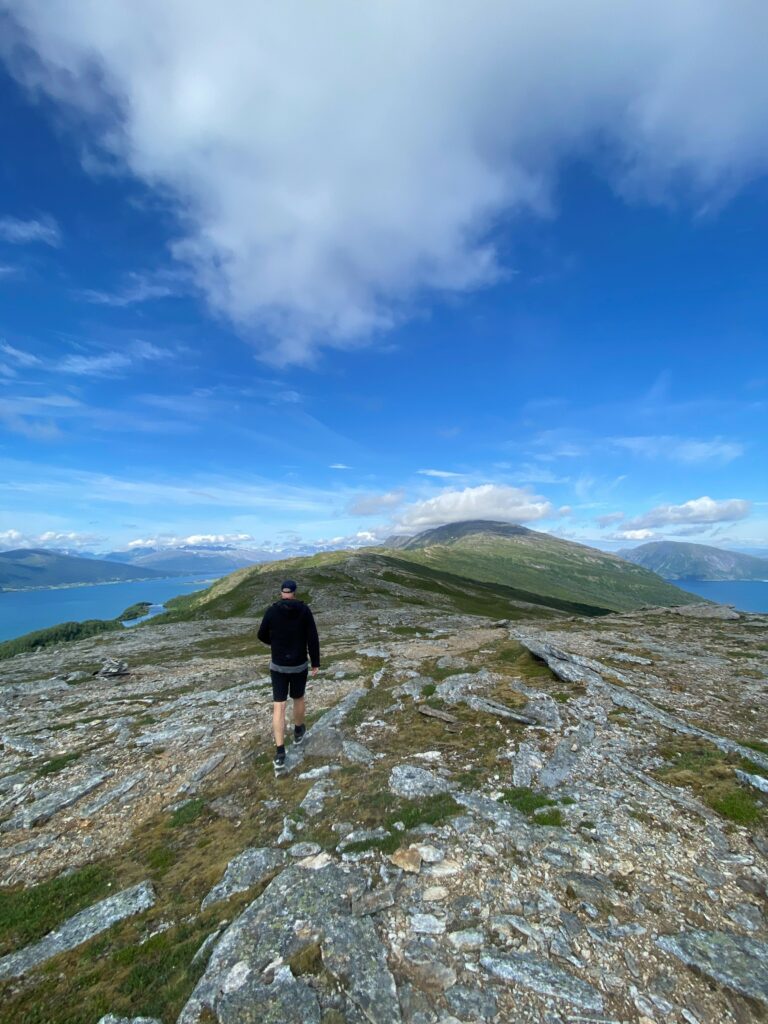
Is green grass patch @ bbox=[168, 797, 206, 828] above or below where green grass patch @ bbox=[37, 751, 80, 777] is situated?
above

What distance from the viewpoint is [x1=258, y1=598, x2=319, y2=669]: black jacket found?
14.7 m

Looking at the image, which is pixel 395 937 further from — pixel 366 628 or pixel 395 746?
pixel 366 628

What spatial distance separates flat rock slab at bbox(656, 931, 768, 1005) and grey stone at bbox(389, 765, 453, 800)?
583 centimetres

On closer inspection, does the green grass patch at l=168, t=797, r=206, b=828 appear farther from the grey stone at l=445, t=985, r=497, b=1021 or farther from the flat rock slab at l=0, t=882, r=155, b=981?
the grey stone at l=445, t=985, r=497, b=1021

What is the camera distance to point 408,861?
9.35 meters

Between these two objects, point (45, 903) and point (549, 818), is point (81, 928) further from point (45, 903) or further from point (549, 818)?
point (549, 818)

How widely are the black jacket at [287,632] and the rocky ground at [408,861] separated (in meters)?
3.53

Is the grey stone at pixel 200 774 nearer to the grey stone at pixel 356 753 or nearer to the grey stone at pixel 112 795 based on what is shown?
the grey stone at pixel 112 795

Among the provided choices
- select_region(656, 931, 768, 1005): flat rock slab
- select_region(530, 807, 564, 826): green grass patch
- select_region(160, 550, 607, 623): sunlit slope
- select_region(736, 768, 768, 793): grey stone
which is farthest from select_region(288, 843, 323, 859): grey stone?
select_region(160, 550, 607, 623): sunlit slope

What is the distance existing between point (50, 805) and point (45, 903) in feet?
18.8

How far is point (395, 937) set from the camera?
24.6ft

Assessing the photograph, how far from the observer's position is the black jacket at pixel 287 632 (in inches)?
578

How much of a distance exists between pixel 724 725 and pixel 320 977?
16.8 meters

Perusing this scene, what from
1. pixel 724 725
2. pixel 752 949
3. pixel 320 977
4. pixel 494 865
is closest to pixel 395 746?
pixel 494 865
